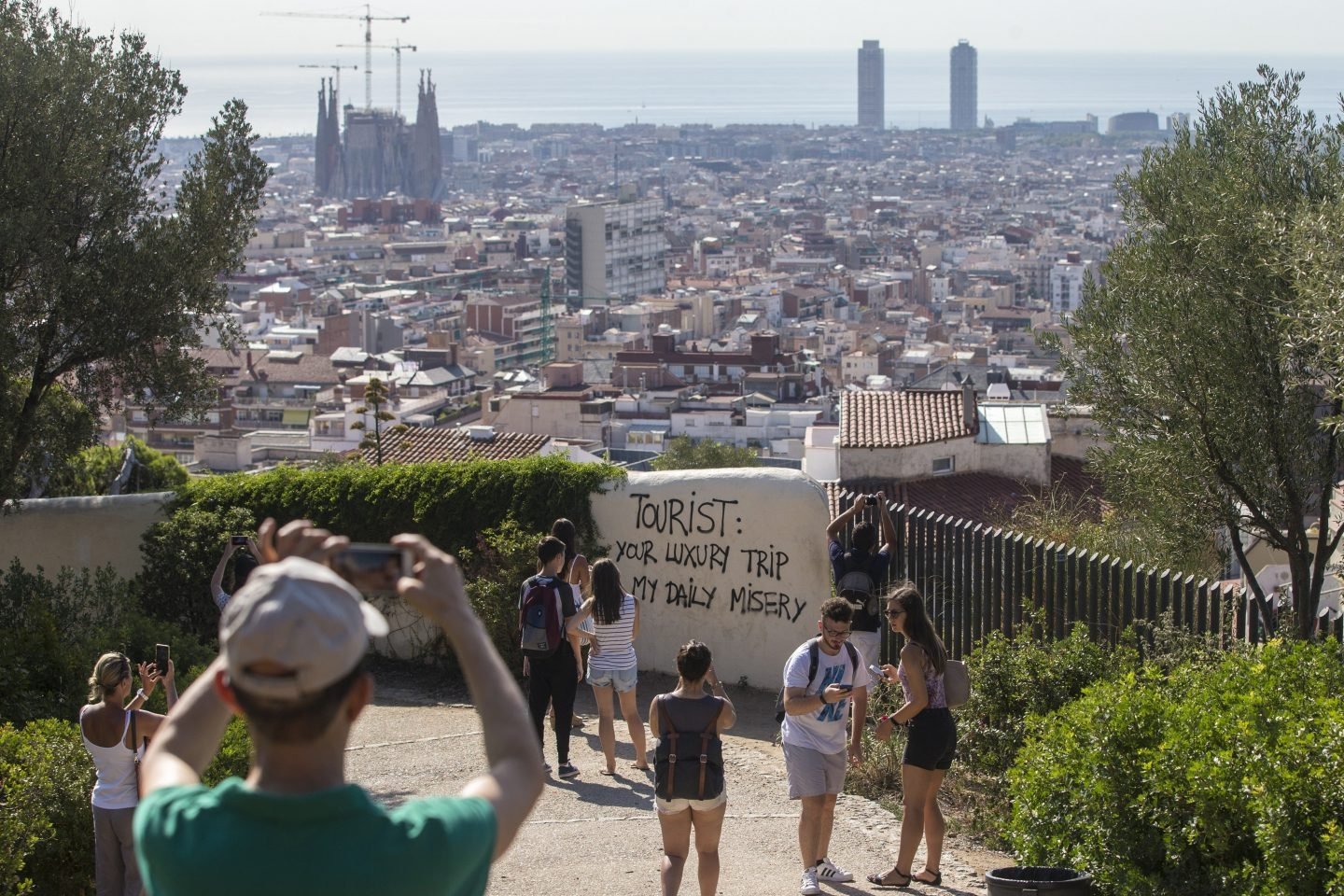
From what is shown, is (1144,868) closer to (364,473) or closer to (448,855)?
(448,855)

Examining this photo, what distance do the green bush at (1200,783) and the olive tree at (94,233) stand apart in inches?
240

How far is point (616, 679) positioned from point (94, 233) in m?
4.43

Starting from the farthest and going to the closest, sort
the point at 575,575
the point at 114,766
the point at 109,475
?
1. the point at 109,475
2. the point at 575,575
3. the point at 114,766

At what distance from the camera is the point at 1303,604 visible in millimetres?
8141

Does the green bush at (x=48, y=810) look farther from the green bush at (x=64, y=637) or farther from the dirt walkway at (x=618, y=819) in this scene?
the dirt walkway at (x=618, y=819)

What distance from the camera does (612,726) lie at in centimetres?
754

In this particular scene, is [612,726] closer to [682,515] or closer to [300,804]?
[682,515]

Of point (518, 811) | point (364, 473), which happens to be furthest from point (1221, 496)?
point (518, 811)

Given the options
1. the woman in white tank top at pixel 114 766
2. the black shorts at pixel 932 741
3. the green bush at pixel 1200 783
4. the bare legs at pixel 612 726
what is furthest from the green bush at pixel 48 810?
the green bush at pixel 1200 783

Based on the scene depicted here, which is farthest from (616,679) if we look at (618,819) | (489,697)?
(489,697)

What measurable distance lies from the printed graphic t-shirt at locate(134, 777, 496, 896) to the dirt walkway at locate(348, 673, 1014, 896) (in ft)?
13.4

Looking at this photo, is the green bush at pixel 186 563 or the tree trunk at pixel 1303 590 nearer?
the tree trunk at pixel 1303 590

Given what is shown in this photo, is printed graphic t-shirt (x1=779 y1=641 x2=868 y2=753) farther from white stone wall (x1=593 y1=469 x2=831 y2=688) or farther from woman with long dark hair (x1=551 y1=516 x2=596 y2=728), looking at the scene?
white stone wall (x1=593 y1=469 x2=831 y2=688)

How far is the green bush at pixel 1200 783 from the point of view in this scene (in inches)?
187
